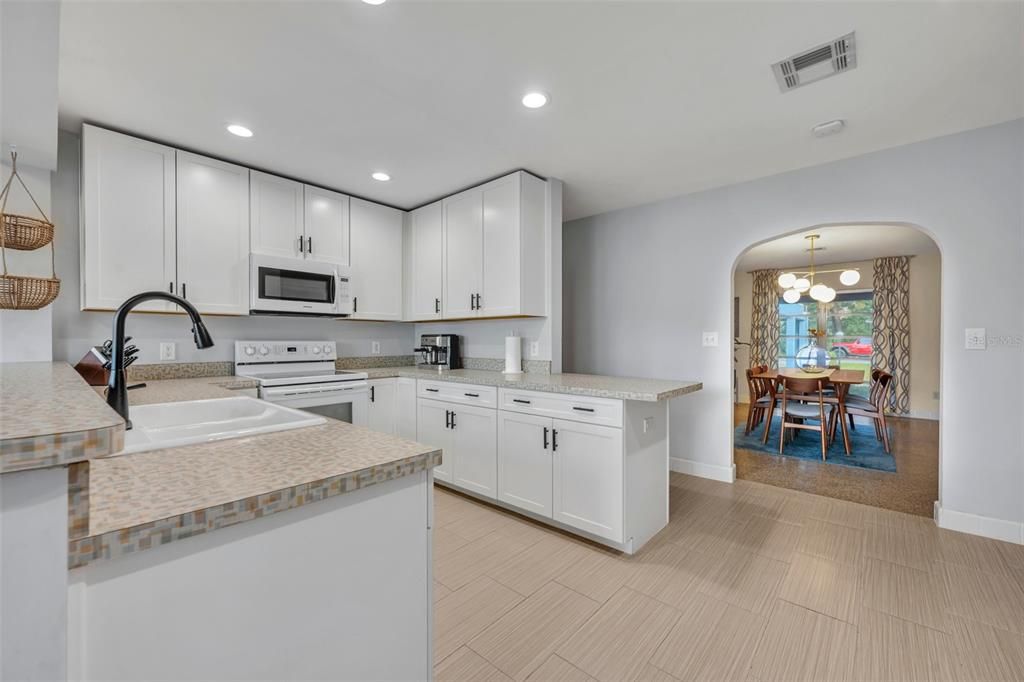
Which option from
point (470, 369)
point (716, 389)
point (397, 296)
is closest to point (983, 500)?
point (716, 389)

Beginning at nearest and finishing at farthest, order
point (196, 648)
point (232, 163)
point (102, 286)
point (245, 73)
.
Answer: point (196, 648)
point (245, 73)
point (102, 286)
point (232, 163)

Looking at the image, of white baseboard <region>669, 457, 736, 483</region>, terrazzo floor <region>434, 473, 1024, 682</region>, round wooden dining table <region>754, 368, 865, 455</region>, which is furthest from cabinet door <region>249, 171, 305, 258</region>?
round wooden dining table <region>754, 368, 865, 455</region>

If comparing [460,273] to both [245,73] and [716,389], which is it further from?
[716,389]

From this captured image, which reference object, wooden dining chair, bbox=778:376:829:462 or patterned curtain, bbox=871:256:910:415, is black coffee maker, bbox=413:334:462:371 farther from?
patterned curtain, bbox=871:256:910:415

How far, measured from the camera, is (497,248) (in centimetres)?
327

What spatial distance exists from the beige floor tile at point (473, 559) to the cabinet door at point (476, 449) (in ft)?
1.47

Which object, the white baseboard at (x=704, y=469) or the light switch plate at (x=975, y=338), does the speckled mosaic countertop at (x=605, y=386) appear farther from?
the light switch plate at (x=975, y=338)

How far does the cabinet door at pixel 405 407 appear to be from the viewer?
3.45 meters

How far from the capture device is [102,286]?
2449 mm

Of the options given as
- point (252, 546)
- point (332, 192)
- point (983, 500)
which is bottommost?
point (983, 500)

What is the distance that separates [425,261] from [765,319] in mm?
6499

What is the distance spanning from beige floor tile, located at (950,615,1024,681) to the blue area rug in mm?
2457

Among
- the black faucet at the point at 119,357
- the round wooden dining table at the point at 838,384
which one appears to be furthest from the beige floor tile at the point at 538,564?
the round wooden dining table at the point at 838,384

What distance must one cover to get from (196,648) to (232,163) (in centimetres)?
315
